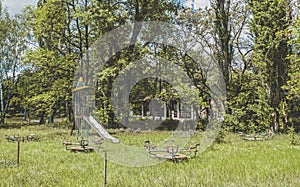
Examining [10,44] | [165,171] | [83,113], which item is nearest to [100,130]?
[83,113]

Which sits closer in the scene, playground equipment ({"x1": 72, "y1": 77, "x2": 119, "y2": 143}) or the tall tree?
playground equipment ({"x1": 72, "y1": 77, "x2": 119, "y2": 143})

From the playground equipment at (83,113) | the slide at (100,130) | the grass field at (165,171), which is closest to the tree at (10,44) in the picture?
the playground equipment at (83,113)

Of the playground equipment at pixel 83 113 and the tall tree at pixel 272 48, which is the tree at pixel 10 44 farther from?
the tall tree at pixel 272 48

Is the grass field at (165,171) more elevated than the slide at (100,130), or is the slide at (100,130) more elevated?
the slide at (100,130)

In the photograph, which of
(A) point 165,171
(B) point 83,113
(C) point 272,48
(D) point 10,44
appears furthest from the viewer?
(D) point 10,44

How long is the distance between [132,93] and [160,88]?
2414 millimetres

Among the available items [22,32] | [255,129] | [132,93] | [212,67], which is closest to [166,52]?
[132,93]

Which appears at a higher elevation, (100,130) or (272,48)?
(272,48)

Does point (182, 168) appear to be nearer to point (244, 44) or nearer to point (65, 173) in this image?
point (65, 173)

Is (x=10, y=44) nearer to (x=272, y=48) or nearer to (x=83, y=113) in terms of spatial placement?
(x=83, y=113)

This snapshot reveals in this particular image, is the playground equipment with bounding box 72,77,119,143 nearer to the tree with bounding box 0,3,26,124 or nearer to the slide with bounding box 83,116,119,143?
the slide with bounding box 83,116,119,143

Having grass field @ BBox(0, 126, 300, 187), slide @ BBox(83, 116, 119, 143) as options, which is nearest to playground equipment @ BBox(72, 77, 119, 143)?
slide @ BBox(83, 116, 119, 143)

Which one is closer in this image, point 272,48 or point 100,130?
point 100,130

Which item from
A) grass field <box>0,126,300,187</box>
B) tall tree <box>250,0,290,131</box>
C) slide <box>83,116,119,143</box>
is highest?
tall tree <box>250,0,290,131</box>
